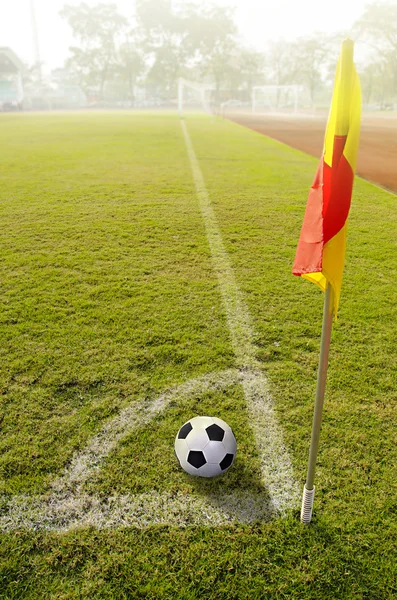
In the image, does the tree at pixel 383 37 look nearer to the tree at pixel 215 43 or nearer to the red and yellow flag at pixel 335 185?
the tree at pixel 215 43

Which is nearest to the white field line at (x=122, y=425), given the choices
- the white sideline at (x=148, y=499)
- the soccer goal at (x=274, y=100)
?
the white sideline at (x=148, y=499)

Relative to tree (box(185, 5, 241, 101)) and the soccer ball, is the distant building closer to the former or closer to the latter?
tree (box(185, 5, 241, 101))

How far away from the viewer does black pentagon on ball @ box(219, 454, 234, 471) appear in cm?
227

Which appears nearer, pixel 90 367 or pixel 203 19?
pixel 90 367

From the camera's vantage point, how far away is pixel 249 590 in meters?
1.76

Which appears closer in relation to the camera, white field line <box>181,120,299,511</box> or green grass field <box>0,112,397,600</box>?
green grass field <box>0,112,397,600</box>

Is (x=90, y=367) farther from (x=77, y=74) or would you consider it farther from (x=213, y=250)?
(x=77, y=74)

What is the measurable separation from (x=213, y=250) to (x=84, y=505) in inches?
143

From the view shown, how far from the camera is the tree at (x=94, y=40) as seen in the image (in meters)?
86.0

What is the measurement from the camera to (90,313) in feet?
12.7

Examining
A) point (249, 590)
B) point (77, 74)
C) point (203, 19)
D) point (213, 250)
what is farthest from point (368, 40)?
point (249, 590)

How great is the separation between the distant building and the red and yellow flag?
63505mm

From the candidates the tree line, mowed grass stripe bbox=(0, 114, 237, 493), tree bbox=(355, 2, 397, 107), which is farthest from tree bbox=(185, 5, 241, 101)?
mowed grass stripe bbox=(0, 114, 237, 493)

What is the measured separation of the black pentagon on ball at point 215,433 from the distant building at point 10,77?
63.1m
